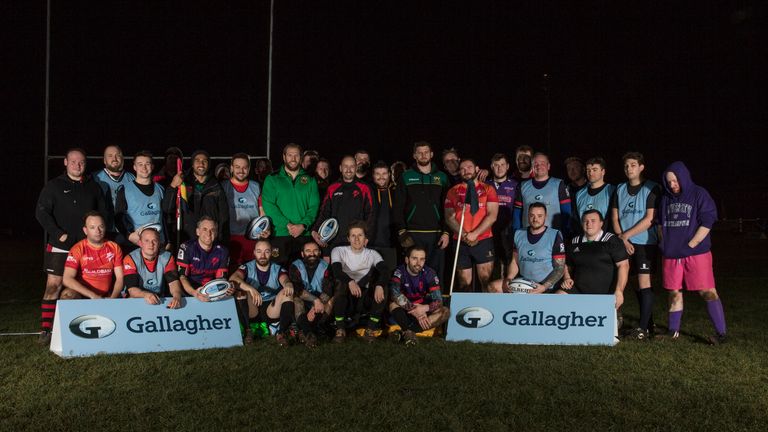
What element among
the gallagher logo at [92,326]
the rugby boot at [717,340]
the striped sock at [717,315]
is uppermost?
the striped sock at [717,315]

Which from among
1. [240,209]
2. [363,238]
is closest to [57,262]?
[240,209]

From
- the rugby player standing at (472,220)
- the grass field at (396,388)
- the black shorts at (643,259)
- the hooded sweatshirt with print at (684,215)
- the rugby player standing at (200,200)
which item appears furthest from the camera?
the rugby player standing at (472,220)

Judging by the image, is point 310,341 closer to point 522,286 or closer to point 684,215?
point 522,286

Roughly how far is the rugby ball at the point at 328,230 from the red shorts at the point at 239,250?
739mm

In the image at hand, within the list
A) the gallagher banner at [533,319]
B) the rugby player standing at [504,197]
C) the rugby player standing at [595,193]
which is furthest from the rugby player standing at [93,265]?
the rugby player standing at [595,193]

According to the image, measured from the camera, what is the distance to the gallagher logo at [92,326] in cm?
508

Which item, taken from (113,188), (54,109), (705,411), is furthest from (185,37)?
(705,411)

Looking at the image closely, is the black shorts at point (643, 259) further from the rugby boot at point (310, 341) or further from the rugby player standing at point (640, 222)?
the rugby boot at point (310, 341)

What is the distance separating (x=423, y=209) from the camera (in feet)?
21.5

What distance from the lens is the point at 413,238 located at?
6.58 meters

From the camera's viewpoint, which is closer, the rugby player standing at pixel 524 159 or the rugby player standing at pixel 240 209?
the rugby player standing at pixel 240 209

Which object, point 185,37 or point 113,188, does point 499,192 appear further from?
point 185,37

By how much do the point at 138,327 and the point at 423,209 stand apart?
2975mm

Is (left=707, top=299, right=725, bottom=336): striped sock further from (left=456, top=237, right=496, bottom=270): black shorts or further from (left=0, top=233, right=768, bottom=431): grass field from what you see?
(left=456, top=237, right=496, bottom=270): black shorts
